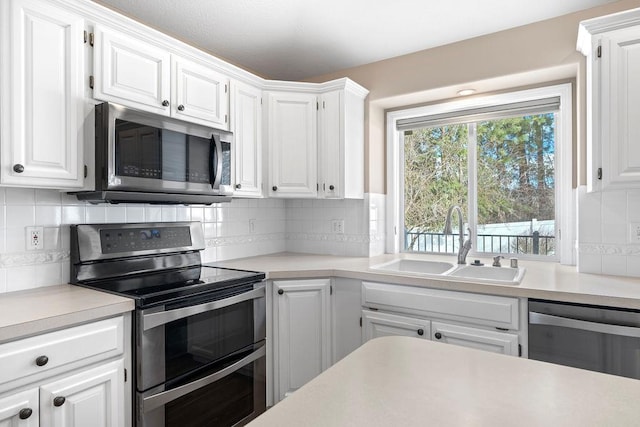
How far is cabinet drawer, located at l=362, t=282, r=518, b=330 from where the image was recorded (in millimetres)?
1883

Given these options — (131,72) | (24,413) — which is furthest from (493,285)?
(131,72)

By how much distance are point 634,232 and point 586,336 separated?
0.75 metres

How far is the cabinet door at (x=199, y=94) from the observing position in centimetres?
210

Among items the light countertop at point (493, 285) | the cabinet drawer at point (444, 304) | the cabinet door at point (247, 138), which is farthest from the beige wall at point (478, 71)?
the cabinet drawer at point (444, 304)

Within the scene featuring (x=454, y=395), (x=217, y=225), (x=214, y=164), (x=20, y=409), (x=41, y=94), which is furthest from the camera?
(x=217, y=225)

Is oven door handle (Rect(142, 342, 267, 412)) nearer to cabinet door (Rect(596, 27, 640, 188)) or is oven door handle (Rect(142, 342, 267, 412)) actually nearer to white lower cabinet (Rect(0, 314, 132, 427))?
white lower cabinet (Rect(0, 314, 132, 427))

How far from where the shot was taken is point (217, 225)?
8.84 feet

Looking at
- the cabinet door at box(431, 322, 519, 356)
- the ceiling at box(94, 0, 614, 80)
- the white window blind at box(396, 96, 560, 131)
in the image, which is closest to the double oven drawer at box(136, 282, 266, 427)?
the cabinet door at box(431, 322, 519, 356)

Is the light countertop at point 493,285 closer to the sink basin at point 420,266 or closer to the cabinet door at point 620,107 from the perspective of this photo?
the sink basin at point 420,266

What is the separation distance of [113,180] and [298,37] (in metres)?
1.51

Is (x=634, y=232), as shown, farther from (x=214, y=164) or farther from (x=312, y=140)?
(x=214, y=164)

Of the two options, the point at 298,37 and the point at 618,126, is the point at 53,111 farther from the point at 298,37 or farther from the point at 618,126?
the point at 618,126

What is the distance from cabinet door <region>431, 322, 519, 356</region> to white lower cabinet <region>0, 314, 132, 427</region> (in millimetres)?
1526

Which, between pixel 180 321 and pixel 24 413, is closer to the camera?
pixel 24 413
